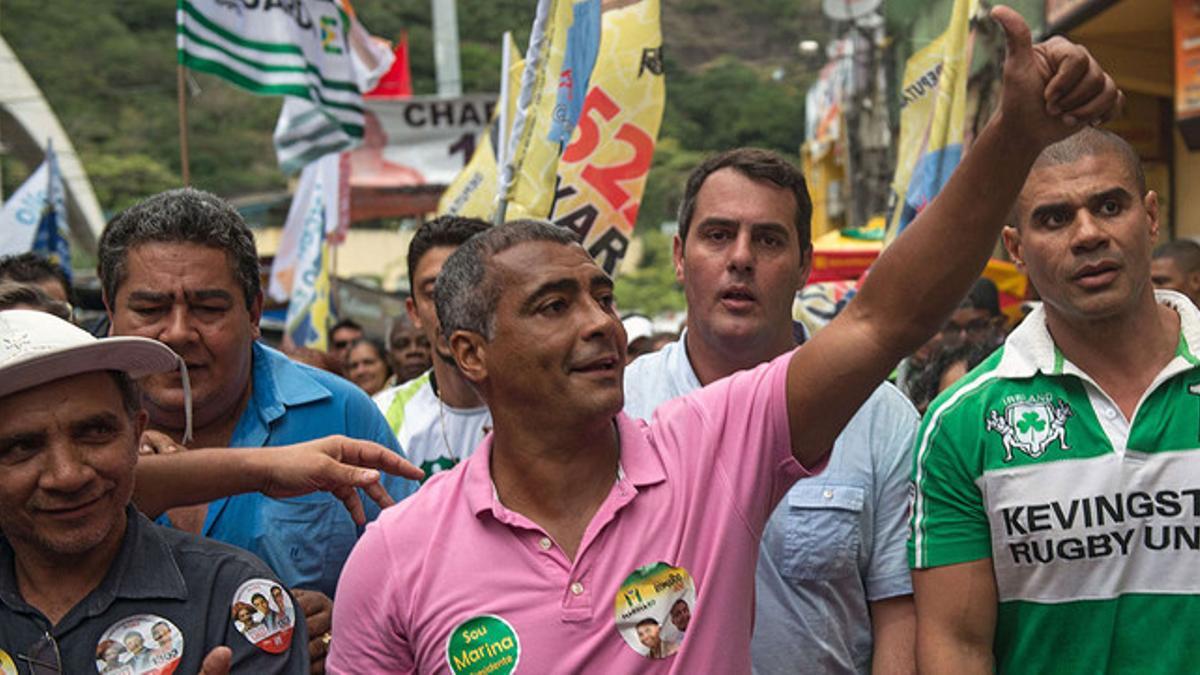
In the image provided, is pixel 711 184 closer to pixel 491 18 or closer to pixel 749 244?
pixel 749 244

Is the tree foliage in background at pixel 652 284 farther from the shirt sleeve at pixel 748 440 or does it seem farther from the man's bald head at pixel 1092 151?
the shirt sleeve at pixel 748 440

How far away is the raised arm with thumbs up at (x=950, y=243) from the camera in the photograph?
2.48 meters

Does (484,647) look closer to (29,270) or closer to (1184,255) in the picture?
(29,270)

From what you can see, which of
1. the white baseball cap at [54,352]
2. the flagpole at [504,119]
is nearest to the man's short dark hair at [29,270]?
the flagpole at [504,119]

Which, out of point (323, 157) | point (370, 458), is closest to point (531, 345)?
point (370, 458)

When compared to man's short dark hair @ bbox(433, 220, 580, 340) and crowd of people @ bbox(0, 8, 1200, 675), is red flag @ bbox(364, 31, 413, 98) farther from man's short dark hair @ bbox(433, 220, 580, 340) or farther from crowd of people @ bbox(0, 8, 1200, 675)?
man's short dark hair @ bbox(433, 220, 580, 340)

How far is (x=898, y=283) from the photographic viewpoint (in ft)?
8.74

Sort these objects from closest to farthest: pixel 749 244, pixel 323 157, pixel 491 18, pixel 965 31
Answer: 1. pixel 749 244
2. pixel 965 31
3. pixel 323 157
4. pixel 491 18

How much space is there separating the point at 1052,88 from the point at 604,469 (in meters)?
1.09

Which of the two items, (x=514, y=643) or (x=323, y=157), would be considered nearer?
(x=514, y=643)

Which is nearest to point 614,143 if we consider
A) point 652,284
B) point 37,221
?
point 37,221

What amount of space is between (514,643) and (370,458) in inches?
21.5

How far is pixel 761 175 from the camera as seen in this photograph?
13.0ft

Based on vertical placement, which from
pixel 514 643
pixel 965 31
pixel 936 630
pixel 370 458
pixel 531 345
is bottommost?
pixel 936 630
